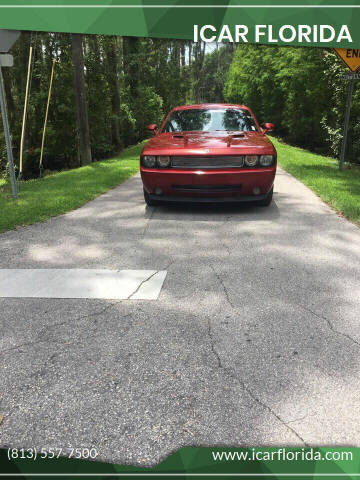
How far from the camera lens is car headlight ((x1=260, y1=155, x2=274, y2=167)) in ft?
19.5

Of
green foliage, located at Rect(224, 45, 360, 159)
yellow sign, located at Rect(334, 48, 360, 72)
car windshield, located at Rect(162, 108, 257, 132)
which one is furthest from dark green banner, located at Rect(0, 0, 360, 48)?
car windshield, located at Rect(162, 108, 257, 132)

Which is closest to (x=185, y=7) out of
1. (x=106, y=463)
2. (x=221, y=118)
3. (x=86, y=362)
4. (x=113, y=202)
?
(x=221, y=118)

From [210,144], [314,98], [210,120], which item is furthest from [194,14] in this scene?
[314,98]

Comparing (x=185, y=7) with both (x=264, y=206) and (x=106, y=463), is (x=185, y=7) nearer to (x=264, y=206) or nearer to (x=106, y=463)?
(x=264, y=206)

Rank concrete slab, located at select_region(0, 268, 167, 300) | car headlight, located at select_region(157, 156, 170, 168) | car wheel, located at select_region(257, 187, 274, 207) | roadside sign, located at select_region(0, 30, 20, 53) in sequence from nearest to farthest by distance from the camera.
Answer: concrete slab, located at select_region(0, 268, 167, 300) → car headlight, located at select_region(157, 156, 170, 168) → car wheel, located at select_region(257, 187, 274, 207) → roadside sign, located at select_region(0, 30, 20, 53)

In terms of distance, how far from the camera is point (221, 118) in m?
7.30

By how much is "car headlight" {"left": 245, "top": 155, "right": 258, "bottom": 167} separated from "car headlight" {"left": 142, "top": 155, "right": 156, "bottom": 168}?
1371 mm

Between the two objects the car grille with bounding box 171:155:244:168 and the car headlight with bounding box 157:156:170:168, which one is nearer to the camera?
the car grille with bounding box 171:155:244:168

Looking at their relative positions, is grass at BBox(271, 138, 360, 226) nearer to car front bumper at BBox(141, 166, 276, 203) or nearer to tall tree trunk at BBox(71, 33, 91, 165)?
car front bumper at BBox(141, 166, 276, 203)

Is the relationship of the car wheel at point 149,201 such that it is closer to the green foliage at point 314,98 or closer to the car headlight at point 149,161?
the car headlight at point 149,161

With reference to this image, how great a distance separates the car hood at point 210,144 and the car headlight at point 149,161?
0.06 metres

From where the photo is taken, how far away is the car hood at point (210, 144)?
5.92 meters

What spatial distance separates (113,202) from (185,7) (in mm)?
6771

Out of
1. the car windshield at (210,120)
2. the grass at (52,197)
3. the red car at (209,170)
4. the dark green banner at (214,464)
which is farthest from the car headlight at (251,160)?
the dark green banner at (214,464)
